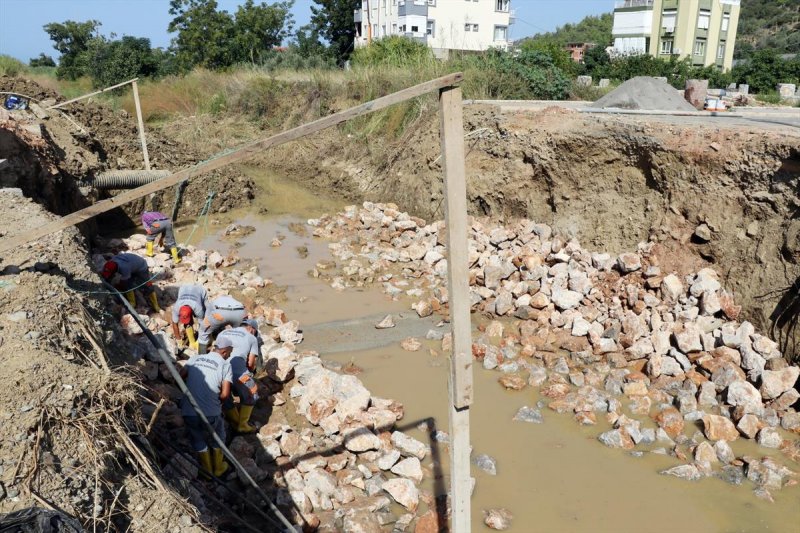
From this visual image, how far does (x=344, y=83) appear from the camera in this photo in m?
18.1

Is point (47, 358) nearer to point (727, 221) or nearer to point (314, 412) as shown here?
point (314, 412)

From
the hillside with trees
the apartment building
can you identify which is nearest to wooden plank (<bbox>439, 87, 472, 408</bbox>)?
the apartment building

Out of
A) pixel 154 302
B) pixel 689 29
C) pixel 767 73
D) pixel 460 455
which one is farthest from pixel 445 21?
pixel 460 455

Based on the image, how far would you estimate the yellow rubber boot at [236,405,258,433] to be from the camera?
5.31m

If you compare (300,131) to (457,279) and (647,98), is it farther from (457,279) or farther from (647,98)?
(647,98)

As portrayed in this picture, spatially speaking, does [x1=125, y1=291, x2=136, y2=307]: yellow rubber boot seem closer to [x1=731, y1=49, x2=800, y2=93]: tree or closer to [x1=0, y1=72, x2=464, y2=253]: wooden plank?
[x1=0, y1=72, x2=464, y2=253]: wooden plank

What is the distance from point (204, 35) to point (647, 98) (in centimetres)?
2704

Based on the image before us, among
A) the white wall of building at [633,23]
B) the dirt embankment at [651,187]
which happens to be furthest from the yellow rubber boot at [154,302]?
the white wall of building at [633,23]

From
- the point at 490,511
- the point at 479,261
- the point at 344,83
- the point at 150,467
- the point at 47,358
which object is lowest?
the point at 490,511

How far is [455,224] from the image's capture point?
3.04 m

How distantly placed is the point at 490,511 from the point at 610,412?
1.87 m

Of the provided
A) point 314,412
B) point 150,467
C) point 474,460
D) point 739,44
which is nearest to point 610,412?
point 474,460

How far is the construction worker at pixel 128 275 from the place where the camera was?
7004mm

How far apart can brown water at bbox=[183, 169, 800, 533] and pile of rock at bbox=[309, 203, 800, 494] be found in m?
0.20
